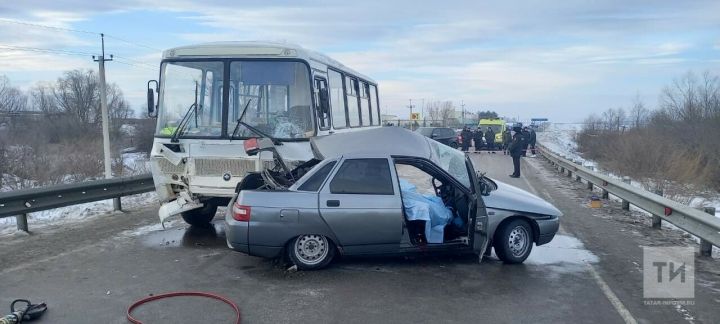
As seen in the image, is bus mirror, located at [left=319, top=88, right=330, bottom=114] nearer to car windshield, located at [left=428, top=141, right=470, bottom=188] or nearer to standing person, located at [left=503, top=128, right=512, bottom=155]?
car windshield, located at [left=428, top=141, right=470, bottom=188]

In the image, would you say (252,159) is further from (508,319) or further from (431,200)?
(508,319)

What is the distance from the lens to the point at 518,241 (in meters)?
7.45

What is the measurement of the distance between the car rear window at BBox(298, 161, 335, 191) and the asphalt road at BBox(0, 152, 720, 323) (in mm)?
982

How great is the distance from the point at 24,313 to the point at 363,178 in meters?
3.65

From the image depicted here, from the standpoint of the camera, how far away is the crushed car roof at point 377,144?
730cm

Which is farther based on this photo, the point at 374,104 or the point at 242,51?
the point at 374,104

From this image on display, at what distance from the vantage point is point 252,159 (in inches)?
341

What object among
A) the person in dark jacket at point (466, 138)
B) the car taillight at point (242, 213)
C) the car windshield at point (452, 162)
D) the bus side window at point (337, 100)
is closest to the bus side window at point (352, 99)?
the bus side window at point (337, 100)

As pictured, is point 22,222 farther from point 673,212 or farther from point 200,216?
point 673,212

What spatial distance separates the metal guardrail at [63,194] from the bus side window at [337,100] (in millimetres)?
4556

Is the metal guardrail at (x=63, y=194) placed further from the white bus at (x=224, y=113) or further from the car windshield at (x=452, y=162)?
the car windshield at (x=452, y=162)

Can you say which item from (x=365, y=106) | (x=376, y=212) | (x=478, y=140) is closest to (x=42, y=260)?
(x=376, y=212)

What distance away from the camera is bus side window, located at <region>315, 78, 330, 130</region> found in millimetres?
9250

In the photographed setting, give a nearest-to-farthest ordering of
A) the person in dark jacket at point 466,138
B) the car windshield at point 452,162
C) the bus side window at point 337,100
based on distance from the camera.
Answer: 1. the car windshield at point 452,162
2. the bus side window at point 337,100
3. the person in dark jacket at point 466,138
